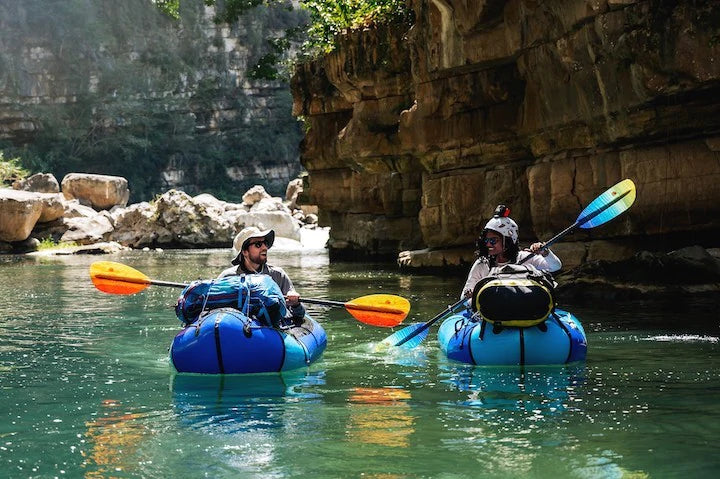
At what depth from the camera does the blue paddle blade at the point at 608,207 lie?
9602mm

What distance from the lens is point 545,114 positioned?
15.0 meters

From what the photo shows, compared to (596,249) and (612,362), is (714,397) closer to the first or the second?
(612,362)

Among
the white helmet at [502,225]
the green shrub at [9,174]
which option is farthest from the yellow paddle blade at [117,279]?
the green shrub at [9,174]

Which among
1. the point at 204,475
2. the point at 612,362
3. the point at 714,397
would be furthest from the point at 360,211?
the point at 204,475

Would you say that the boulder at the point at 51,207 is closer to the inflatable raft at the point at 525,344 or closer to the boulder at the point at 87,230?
the boulder at the point at 87,230

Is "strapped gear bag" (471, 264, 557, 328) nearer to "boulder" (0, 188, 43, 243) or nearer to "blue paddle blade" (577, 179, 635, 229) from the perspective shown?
"blue paddle blade" (577, 179, 635, 229)

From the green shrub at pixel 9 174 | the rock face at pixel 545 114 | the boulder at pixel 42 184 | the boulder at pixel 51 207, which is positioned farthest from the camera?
the green shrub at pixel 9 174

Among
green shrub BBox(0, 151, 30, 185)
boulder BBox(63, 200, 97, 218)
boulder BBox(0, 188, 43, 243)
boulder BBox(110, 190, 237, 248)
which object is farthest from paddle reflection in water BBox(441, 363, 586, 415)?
green shrub BBox(0, 151, 30, 185)

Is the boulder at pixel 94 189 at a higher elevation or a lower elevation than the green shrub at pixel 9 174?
lower

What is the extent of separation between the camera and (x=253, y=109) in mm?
60625

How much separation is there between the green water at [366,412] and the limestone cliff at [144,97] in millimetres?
47401

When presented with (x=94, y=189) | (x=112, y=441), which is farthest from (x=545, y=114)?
(x=94, y=189)

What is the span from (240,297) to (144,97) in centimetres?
5301

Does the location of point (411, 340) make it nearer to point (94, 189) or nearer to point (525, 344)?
point (525, 344)
